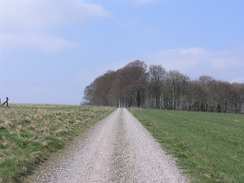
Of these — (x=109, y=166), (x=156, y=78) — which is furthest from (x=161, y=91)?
(x=109, y=166)

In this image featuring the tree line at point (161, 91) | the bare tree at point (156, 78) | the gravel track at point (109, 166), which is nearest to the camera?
the gravel track at point (109, 166)

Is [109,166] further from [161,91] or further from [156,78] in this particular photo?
[161,91]

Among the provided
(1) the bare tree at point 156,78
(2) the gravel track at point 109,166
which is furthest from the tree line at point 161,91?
(2) the gravel track at point 109,166

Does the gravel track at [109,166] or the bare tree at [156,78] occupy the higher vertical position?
the bare tree at [156,78]

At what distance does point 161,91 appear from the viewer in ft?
362

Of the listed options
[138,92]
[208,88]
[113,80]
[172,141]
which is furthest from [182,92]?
[172,141]

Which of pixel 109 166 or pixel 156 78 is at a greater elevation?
pixel 156 78

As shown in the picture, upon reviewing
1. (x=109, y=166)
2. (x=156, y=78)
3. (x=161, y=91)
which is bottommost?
(x=109, y=166)

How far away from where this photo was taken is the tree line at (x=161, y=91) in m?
101

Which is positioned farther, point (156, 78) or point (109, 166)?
point (156, 78)

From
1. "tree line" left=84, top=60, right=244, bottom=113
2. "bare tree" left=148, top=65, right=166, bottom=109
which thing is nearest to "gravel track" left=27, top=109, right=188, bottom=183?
"tree line" left=84, top=60, right=244, bottom=113

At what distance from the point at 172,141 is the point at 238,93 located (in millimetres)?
110826

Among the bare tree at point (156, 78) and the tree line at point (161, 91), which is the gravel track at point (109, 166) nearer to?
the tree line at point (161, 91)

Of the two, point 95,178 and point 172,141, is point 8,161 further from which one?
point 172,141
